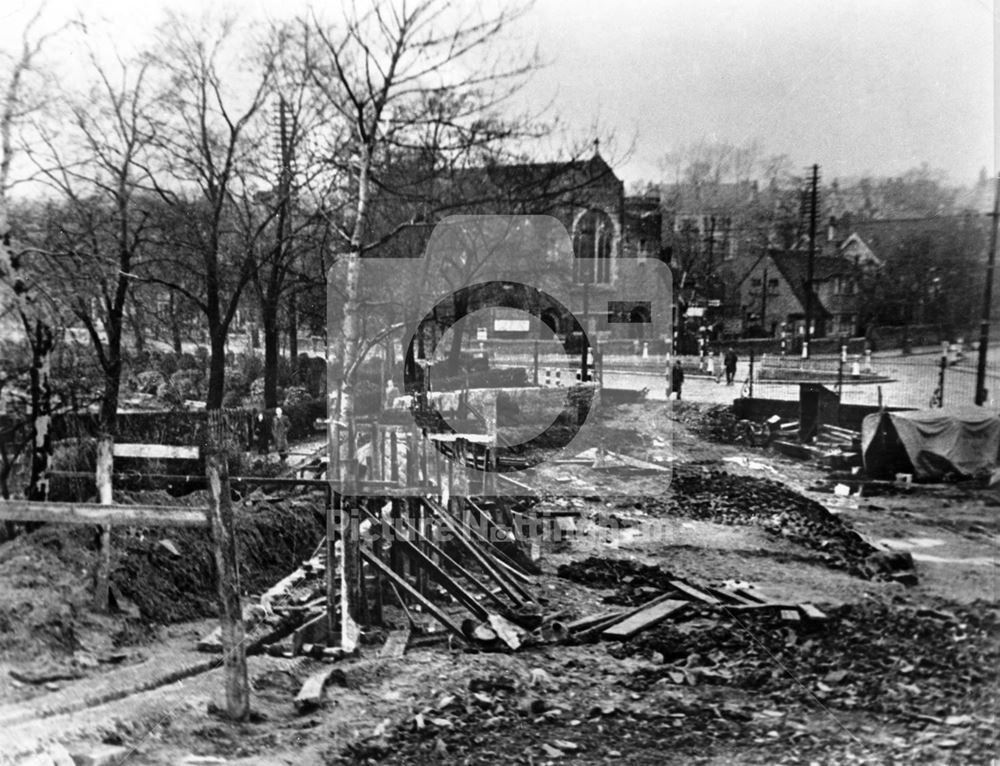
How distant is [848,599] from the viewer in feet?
6.13

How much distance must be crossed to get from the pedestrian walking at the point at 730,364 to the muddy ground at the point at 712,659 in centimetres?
12

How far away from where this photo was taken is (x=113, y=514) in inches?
78.4

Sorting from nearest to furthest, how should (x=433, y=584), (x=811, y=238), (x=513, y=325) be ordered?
(x=513, y=325) < (x=811, y=238) < (x=433, y=584)

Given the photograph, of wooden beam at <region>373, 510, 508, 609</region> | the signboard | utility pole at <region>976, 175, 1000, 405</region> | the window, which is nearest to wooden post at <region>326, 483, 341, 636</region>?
wooden beam at <region>373, 510, 508, 609</region>

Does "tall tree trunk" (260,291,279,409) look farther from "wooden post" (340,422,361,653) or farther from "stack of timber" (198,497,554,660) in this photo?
"stack of timber" (198,497,554,660)

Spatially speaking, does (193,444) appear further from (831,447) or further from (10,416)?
(831,447)

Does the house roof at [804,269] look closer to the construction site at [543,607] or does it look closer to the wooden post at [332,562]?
the construction site at [543,607]

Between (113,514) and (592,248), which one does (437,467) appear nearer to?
(592,248)

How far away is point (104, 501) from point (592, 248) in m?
1.48

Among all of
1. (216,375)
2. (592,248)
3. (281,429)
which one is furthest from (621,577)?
(216,375)

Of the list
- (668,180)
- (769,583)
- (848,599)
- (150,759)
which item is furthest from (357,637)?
(668,180)

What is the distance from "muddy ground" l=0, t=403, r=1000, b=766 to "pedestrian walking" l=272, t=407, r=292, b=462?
60 centimetres

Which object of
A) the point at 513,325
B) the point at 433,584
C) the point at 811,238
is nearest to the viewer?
the point at 513,325

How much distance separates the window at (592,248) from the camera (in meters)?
1.80
